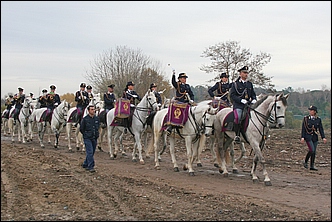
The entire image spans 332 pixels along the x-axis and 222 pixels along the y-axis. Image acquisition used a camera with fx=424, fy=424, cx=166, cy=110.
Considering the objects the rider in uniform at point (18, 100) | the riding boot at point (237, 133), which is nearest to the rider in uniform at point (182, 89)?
the riding boot at point (237, 133)

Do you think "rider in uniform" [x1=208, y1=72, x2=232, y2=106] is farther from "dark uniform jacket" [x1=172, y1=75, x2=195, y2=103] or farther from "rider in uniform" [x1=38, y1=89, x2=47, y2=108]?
"rider in uniform" [x1=38, y1=89, x2=47, y2=108]

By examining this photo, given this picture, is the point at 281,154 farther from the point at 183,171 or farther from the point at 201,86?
the point at 201,86

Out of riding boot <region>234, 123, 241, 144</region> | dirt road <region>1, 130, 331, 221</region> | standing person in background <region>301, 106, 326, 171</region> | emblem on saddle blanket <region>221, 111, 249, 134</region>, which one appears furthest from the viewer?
standing person in background <region>301, 106, 326, 171</region>

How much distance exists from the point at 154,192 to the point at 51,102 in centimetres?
1264

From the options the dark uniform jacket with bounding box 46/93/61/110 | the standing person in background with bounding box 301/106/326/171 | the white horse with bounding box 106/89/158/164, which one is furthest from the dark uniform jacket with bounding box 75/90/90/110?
the standing person in background with bounding box 301/106/326/171

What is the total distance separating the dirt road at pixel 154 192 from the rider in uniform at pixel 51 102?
5802mm

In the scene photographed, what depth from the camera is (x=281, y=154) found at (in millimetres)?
16672

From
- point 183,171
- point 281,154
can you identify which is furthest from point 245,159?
point 183,171

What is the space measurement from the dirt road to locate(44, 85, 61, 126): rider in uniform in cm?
580

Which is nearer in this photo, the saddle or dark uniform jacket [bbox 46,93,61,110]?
the saddle

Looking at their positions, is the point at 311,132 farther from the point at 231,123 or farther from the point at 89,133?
the point at 89,133

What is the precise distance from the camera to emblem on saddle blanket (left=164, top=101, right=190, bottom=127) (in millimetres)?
12859

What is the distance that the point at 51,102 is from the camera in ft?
68.9

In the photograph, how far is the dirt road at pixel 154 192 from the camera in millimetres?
7773
